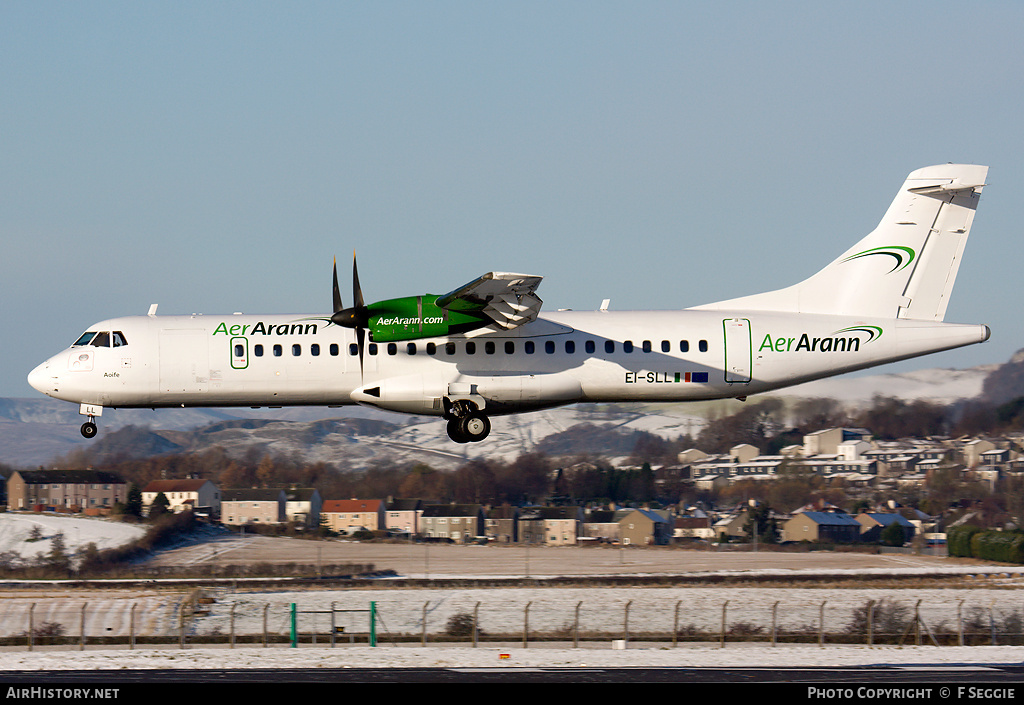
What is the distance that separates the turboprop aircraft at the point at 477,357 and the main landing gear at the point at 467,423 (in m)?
0.04

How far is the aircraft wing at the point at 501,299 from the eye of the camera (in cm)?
2556

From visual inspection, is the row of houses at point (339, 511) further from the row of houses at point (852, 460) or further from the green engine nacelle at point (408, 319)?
the green engine nacelle at point (408, 319)

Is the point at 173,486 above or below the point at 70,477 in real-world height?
below

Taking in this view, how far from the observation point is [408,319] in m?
26.7

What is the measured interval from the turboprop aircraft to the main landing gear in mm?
39

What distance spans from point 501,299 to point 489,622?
15.3 metres

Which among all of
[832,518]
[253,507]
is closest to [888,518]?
[832,518]

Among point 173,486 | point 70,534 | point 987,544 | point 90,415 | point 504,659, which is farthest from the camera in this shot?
point 987,544

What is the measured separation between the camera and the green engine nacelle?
26.6 meters

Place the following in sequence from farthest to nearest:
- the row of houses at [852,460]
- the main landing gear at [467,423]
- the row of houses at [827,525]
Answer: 1. the row of houses at [852,460]
2. the row of houses at [827,525]
3. the main landing gear at [467,423]

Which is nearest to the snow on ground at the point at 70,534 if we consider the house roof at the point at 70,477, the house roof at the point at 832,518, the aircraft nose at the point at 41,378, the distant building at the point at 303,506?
the house roof at the point at 70,477

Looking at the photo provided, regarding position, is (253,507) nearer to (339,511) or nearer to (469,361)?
(339,511)
